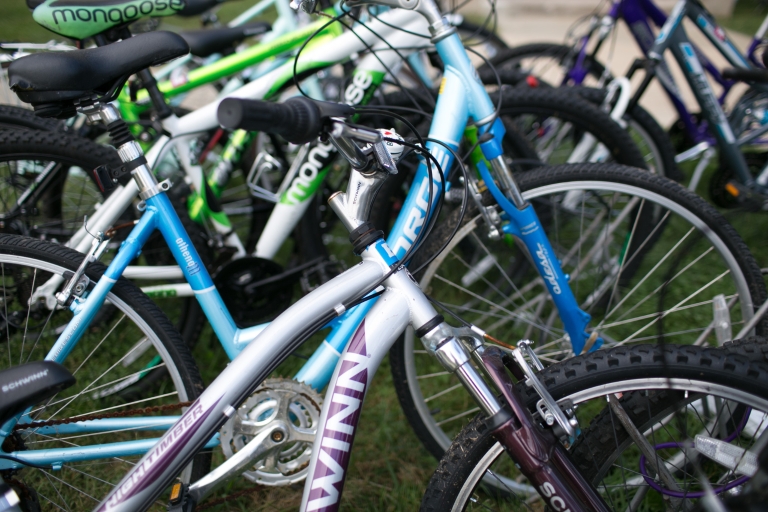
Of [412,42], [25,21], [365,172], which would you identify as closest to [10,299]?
[365,172]

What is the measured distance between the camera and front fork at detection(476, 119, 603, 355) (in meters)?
1.58

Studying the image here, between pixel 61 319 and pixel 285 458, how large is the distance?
2.85 feet

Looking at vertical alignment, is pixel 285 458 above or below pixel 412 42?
below

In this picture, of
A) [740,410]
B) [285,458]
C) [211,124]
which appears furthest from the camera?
[211,124]

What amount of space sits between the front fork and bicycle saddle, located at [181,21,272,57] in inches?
51.2

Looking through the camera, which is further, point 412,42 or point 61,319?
point 412,42

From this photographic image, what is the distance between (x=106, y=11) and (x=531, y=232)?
1524 mm

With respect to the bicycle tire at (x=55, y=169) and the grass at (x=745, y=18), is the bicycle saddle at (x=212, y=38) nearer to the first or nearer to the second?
the bicycle tire at (x=55, y=169)

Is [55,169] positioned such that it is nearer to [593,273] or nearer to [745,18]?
[593,273]

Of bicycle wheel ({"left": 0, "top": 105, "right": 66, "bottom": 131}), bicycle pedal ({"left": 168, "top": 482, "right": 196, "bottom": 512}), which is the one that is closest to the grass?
bicycle wheel ({"left": 0, "top": 105, "right": 66, "bottom": 131})

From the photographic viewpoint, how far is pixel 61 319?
1.74 meters

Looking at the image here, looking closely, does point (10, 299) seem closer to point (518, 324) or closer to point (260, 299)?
point (260, 299)

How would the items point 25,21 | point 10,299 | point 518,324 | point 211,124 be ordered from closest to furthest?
point 10,299 < point 211,124 < point 518,324 < point 25,21

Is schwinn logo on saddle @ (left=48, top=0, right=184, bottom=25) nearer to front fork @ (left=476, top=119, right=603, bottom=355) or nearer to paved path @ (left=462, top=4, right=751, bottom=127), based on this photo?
front fork @ (left=476, top=119, right=603, bottom=355)
